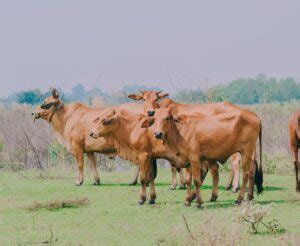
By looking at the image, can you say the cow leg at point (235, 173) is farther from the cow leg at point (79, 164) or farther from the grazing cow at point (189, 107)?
the cow leg at point (79, 164)

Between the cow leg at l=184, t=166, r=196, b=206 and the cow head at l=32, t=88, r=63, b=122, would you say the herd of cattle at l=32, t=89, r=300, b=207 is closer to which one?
the cow leg at l=184, t=166, r=196, b=206

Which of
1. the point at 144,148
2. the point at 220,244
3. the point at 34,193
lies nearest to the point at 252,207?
the point at 220,244

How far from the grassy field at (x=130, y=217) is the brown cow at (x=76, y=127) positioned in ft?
2.18

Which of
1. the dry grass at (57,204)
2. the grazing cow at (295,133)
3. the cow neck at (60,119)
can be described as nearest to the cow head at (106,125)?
the dry grass at (57,204)

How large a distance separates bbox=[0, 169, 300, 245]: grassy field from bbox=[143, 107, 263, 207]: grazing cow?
0.81 metres

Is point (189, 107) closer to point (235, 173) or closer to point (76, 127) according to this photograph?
point (235, 173)

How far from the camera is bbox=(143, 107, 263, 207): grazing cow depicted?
1254 centimetres

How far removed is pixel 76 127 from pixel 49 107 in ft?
3.54

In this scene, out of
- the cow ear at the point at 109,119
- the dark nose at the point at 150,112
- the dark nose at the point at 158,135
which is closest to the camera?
the dark nose at the point at 158,135

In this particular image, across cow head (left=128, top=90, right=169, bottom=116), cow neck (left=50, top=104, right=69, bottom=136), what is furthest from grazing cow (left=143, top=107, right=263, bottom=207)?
cow neck (left=50, top=104, right=69, bottom=136)

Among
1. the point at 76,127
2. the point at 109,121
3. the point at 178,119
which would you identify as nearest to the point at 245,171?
the point at 178,119

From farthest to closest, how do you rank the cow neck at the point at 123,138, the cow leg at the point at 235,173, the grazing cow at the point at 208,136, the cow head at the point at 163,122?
the cow leg at the point at 235,173, the cow neck at the point at 123,138, the grazing cow at the point at 208,136, the cow head at the point at 163,122

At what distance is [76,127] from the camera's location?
17.2m

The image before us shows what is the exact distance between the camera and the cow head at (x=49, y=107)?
17.9m
